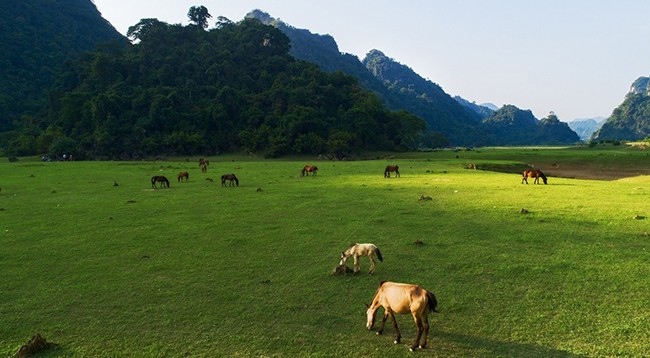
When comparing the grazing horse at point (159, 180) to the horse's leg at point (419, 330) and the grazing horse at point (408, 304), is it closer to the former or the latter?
the grazing horse at point (408, 304)

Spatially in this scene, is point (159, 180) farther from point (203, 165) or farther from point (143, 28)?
point (143, 28)

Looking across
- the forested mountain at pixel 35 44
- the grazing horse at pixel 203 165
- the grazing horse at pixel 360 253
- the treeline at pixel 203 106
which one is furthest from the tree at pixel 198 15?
the grazing horse at pixel 360 253

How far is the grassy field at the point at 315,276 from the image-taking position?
28.1ft

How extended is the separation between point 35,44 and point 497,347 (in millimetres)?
166580

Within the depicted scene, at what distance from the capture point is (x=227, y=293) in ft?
36.1

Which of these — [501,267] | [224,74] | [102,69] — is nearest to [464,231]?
[501,267]

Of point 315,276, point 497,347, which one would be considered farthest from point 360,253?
point 497,347

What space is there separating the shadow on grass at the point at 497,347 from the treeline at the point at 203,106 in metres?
76.9

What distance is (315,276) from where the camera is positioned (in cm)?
1210

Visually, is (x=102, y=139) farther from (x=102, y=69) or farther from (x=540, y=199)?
(x=540, y=199)

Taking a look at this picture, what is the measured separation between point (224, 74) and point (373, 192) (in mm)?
94829

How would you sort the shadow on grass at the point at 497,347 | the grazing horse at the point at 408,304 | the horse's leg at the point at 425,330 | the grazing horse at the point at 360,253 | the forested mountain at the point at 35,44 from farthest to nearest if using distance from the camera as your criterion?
1. the forested mountain at the point at 35,44
2. the grazing horse at the point at 360,253
3. the horse's leg at the point at 425,330
4. the shadow on grass at the point at 497,347
5. the grazing horse at the point at 408,304

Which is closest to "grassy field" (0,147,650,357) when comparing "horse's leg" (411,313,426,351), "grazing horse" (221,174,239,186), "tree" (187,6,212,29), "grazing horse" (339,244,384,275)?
"horse's leg" (411,313,426,351)

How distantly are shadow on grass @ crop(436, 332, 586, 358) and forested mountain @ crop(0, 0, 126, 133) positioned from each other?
12964 cm
